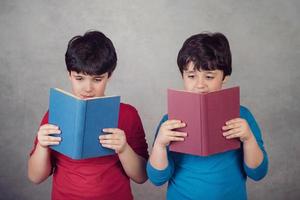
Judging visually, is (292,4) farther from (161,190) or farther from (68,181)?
(68,181)

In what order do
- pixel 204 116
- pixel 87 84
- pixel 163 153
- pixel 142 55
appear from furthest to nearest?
pixel 142 55 → pixel 87 84 → pixel 163 153 → pixel 204 116

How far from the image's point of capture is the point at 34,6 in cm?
232

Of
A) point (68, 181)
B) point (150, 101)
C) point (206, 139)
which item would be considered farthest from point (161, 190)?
point (206, 139)

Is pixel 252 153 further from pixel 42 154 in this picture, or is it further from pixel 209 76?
pixel 42 154

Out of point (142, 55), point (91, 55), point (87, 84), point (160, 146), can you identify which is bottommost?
point (160, 146)

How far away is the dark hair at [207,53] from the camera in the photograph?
1499 mm

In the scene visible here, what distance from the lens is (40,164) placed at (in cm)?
152

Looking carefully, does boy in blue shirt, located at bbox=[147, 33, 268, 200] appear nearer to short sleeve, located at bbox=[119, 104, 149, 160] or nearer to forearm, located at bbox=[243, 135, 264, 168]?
forearm, located at bbox=[243, 135, 264, 168]

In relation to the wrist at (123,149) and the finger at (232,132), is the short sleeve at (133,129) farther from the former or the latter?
the finger at (232,132)

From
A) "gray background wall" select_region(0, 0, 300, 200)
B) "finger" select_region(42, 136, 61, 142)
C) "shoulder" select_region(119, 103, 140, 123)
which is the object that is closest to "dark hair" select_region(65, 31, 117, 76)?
"shoulder" select_region(119, 103, 140, 123)

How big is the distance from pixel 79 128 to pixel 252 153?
1.93 feet

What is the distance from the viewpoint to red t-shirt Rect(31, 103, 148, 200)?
1515mm

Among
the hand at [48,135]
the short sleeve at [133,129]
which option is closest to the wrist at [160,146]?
the short sleeve at [133,129]

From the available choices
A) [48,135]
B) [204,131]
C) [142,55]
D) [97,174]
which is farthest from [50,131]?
[142,55]
